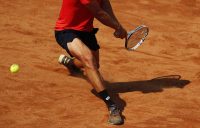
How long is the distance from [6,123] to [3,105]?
44 centimetres

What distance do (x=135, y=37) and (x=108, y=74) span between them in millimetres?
1040

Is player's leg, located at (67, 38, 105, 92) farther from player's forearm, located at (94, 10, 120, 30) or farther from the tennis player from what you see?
player's forearm, located at (94, 10, 120, 30)

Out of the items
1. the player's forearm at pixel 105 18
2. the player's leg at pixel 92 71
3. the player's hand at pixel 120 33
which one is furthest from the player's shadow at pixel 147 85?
the player's forearm at pixel 105 18

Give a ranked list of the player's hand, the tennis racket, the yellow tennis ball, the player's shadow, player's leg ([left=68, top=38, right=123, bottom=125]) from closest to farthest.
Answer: player's leg ([left=68, top=38, right=123, bottom=125]) → the player's hand → the tennis racket → the player's shadow → the yellow tennis ball

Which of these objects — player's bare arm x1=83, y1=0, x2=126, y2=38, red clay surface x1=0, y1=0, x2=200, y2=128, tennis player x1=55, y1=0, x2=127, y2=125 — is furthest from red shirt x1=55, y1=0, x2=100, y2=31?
red clay surface x1=0, y1=0, x2=200, y2=128

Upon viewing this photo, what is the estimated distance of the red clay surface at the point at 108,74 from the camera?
6.22 metres

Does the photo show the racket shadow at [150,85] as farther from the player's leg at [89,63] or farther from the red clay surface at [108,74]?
the player's leg at [89,63]

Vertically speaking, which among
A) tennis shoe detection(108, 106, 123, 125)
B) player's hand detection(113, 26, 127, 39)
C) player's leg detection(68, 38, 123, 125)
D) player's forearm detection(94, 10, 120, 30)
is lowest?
tennis shoe detection(108, 106, 123, 125)

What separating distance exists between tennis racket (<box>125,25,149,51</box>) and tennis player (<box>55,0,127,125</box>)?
18 centimetres

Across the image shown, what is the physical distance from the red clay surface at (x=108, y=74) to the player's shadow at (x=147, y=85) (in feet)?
0.04

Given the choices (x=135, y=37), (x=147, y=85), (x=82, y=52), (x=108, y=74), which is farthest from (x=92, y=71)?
(x=108, y=74)

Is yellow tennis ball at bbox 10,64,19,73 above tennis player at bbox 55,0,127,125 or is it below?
below

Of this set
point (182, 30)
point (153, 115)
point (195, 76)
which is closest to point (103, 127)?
point (153, 115)

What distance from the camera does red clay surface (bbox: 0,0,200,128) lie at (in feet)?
20.4
